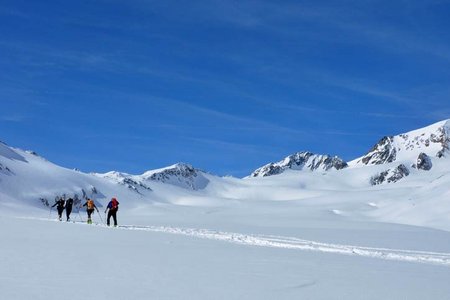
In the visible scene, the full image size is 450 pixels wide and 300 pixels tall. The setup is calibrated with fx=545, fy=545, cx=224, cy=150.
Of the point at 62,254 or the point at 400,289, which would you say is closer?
the point at 400,289

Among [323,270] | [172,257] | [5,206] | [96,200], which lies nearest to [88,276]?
[172,257]

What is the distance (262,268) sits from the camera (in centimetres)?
1258

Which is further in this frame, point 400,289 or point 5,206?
point 5,206

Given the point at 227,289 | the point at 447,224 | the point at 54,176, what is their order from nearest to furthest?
the point at 227,289
the point at 447,224
the point at 54,176

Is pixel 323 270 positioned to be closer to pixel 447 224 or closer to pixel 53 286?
pixel 53 286

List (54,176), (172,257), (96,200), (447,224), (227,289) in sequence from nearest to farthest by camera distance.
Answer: (227,289), (172,257), (447,224), (54,176), (96,200)

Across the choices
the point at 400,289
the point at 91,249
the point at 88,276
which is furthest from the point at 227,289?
the point at 91,249

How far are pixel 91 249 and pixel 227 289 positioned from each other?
6073 mm

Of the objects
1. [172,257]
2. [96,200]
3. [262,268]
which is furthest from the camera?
[96,200]

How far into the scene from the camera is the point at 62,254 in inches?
507

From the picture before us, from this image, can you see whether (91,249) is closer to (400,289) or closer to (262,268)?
(262,268)

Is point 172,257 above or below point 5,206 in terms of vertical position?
below

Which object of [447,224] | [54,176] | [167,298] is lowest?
[167,298]

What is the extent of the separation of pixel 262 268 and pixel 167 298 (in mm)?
4470
